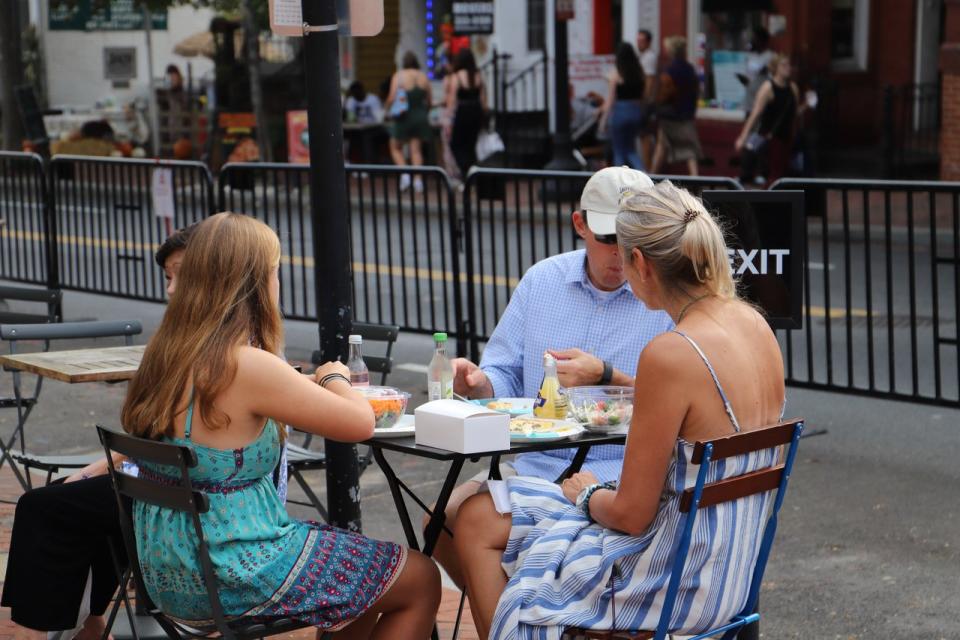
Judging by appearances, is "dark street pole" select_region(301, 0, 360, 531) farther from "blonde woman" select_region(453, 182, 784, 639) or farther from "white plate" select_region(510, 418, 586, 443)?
"blonde woman" select_region(453, 182, 784, 639)

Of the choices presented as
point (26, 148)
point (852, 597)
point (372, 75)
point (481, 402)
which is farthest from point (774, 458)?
point (372, 75)

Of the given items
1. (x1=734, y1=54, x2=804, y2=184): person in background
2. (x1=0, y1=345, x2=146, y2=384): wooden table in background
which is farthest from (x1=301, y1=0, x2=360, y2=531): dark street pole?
(x1=734, y1=54, x2=804, y2=184): person in background

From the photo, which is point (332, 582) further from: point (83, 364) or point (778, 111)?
point (778, 111)

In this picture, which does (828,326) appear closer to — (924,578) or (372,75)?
(924,578)

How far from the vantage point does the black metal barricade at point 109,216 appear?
11320mm

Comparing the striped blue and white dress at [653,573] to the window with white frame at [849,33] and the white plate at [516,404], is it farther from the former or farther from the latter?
the window with white frame at [849,33]

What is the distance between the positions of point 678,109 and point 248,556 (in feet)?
54.4

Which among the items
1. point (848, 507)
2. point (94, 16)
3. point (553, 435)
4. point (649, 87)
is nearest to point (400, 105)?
point (649, 87)

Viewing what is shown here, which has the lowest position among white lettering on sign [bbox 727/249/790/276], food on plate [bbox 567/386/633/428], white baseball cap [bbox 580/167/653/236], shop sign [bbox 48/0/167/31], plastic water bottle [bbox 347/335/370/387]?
food on plate [bbox 567/386/633/428]

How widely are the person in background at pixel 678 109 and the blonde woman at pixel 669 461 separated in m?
16.1

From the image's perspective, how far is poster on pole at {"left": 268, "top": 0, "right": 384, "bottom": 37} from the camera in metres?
4.81

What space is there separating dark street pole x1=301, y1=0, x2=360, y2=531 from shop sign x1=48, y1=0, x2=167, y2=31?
1904 cm

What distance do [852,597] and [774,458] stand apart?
1.99m

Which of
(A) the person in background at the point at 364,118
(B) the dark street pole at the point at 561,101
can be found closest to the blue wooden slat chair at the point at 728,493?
(B) the dark street pole at the point at 561,101
